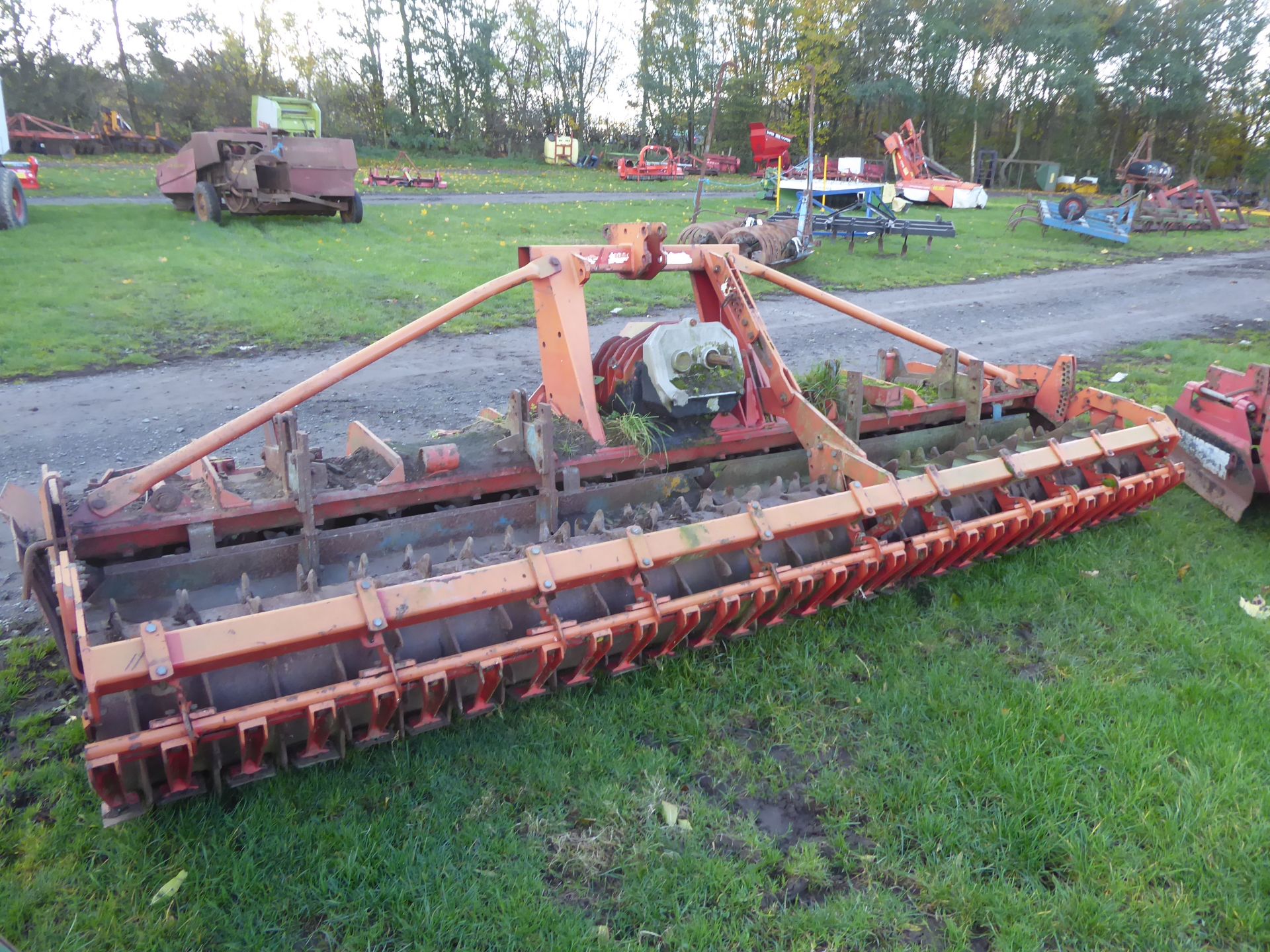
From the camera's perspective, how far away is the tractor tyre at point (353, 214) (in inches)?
634

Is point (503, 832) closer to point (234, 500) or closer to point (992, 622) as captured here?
point (234, 500)

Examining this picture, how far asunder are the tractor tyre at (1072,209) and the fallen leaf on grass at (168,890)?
23103mm

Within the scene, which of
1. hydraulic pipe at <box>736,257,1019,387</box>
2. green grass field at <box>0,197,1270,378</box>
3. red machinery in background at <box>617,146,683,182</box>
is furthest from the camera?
red machinery in background at <box>617,146,683,182</box>

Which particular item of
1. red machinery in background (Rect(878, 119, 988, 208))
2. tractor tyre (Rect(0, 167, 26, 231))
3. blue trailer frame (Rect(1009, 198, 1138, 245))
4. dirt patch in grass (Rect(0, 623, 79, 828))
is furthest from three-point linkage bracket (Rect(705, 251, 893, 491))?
red machinery in background (Rect(878, 119, 988, 208))

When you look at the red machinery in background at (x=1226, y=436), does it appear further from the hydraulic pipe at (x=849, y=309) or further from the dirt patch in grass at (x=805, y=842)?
the dirt patch in grass at (x=805, y=842)

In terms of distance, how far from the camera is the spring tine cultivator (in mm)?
2754

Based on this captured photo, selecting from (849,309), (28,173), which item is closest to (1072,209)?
(849,309)

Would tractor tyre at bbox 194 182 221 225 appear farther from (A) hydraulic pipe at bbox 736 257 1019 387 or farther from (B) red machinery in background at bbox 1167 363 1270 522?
(B) red machinery in background at bbox 1167 363 1270 522

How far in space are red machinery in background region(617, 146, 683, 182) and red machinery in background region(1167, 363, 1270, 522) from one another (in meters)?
26.0

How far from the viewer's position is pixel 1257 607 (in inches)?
178

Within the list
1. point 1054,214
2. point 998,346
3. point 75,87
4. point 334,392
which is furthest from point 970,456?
point 75,87

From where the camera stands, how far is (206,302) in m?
10.7

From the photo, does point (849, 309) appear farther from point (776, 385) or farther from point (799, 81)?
point (799, 81)

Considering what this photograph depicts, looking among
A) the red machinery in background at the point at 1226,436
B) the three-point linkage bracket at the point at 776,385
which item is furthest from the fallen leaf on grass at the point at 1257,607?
the three-point linkage bracket at the point at 776,385
